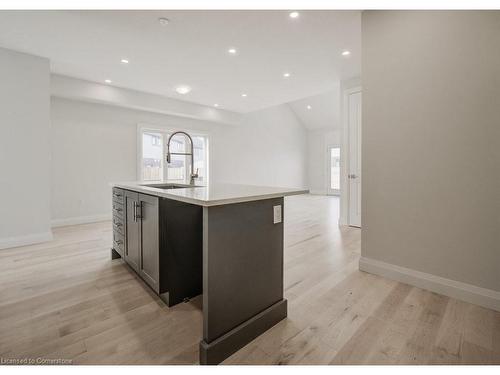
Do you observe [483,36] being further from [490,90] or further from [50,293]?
[50,293]

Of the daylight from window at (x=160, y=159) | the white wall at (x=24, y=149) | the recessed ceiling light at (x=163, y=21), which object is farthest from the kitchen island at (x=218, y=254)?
the daylight from window at (x=160, y=159)

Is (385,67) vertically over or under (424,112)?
over

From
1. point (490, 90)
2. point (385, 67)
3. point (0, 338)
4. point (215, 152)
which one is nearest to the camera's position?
point (0, 338)

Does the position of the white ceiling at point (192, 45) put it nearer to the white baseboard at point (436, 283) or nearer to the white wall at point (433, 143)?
the white wall at point (433, 143)

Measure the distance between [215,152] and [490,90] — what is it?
6177 mm

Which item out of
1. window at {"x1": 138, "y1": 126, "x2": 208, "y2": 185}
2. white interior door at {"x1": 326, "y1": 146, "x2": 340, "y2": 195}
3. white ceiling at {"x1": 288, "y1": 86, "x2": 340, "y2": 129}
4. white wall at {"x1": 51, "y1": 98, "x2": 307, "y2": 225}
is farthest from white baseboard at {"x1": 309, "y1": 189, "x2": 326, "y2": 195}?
window at {"x1": 138, "y1": 126, "x2": 208, "y2": 185}

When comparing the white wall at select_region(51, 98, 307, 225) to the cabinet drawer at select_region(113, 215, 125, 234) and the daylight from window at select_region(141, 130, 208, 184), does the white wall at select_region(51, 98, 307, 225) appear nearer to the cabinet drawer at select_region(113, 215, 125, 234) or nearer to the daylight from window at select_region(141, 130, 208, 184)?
the daylight from window at select_region(141, 130, 208, 184)

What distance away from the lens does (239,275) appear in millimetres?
1450

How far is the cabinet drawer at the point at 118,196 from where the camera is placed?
2.49 meters

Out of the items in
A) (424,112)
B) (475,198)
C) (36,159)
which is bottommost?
(475,198)

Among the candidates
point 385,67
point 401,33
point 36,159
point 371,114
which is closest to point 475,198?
point 371,114

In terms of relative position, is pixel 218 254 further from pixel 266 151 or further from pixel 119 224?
pixel 266 151

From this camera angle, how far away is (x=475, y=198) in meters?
1.87

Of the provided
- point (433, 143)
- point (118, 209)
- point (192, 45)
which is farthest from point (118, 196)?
point (433, 143)
